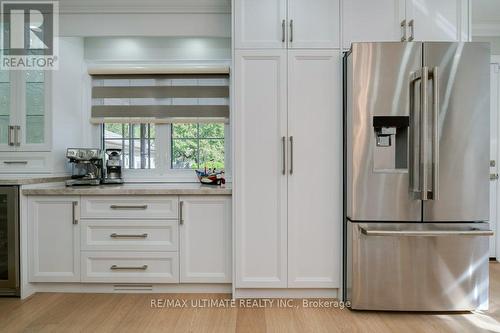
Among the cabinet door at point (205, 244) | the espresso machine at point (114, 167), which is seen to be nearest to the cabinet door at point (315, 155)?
the cabinet door at point (205, 244)

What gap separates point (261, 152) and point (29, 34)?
231cm

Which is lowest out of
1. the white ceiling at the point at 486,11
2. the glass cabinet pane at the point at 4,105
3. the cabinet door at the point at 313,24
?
the glass cabinet pane at the point at 4,105

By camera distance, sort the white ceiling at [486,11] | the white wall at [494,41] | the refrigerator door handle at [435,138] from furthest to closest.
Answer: the white wall at [494,41]
the white ceiling at [486,11]
the refrigerator door handle at [435,138]

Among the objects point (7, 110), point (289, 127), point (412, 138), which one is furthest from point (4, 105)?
point (412, 138)

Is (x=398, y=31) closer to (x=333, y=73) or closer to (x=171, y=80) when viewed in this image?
(x=333, y=73)

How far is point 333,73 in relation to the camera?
7.61 feet

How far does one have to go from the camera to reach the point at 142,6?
2756 millimetres

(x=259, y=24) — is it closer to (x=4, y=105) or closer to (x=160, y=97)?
(x=160, y=97)

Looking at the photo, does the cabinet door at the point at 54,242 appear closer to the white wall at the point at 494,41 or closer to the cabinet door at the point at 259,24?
the cabinet door at the point at 259,24

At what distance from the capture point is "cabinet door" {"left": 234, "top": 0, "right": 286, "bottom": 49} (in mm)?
2322

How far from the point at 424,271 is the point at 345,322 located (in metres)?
0.65

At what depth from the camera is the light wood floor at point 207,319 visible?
201cm

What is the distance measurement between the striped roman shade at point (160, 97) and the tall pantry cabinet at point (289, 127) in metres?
0.80

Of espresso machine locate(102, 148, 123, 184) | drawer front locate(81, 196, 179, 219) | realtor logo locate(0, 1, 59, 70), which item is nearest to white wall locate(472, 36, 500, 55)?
drawer front locate(81, 196, 179, 219)
